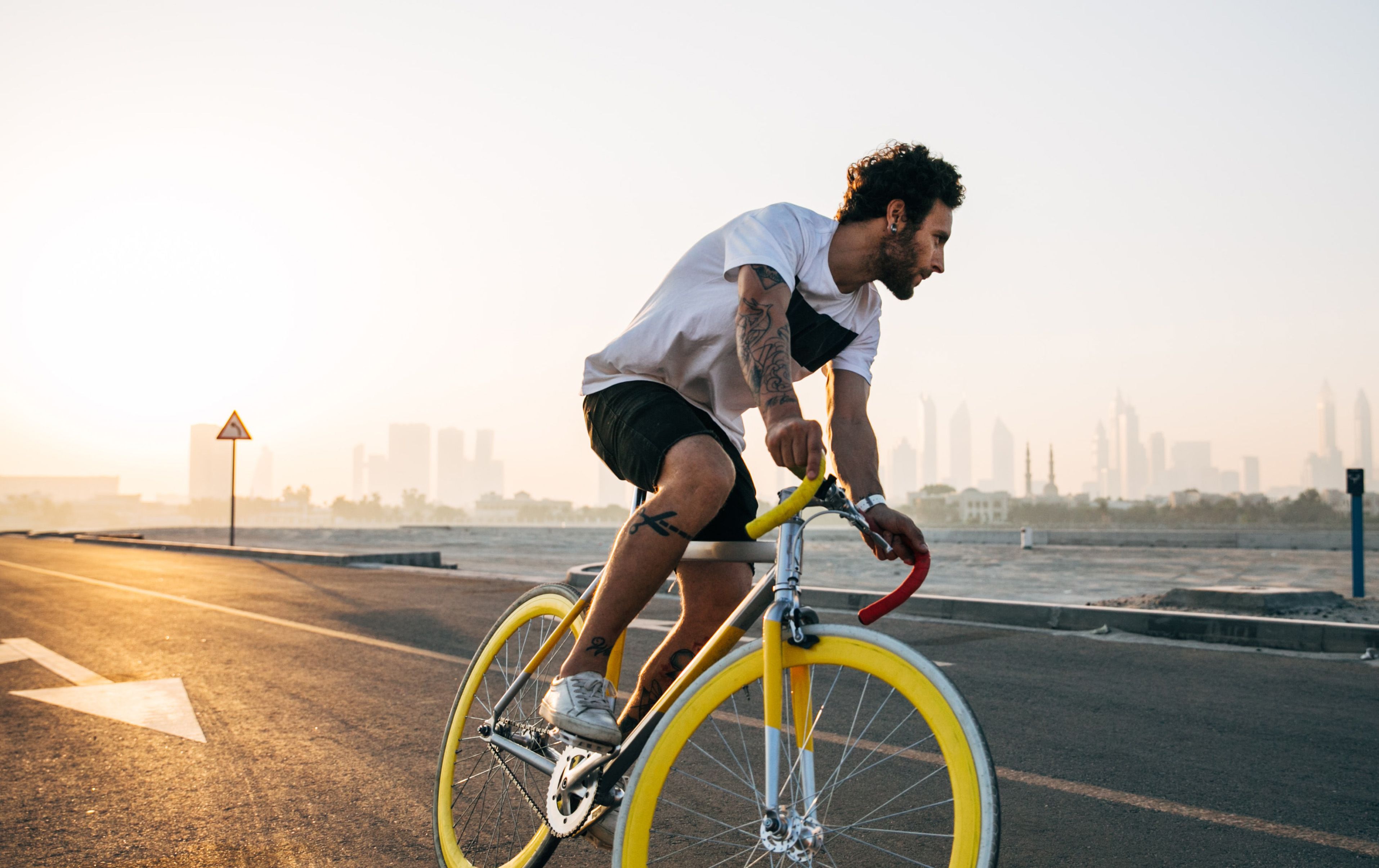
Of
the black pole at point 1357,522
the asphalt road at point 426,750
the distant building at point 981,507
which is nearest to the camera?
the asphalt road at point 426,750

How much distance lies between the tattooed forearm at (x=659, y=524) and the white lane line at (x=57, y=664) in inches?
186

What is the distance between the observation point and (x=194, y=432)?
600ft

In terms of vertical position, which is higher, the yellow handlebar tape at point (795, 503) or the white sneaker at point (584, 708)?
the yellow handlebar tape at point (795, 503)

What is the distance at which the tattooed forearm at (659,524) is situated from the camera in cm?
188

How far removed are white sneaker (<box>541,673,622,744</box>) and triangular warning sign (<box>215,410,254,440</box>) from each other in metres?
18.6

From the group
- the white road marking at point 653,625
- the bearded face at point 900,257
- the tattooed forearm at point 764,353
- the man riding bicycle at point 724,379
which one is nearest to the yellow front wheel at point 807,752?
the man riding bicycle at point 724,379

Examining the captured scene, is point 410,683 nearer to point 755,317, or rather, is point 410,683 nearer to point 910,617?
point 755,317

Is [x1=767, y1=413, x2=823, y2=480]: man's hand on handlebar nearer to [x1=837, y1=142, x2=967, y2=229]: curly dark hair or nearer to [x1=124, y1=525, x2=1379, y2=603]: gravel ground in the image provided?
[x1=837, y1=142, x2=967, y2=229]: curly dark hair

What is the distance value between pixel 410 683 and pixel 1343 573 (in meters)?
19.2

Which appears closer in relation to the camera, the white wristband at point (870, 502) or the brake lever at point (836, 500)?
the brake lever at point (836, 500)

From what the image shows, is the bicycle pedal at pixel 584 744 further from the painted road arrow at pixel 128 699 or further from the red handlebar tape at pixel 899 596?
the painted road arrow at pixel 128 699

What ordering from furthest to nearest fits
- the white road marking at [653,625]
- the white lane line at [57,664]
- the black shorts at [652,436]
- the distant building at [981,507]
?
1. the distant building at [981,507]
2. the white road marking at [653,625]
3. the white lane line at [57,664]
4. the black shorts at [652,436]

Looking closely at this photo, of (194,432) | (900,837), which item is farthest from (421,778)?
(194,432)

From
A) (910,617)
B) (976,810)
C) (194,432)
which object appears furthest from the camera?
(194,432)
